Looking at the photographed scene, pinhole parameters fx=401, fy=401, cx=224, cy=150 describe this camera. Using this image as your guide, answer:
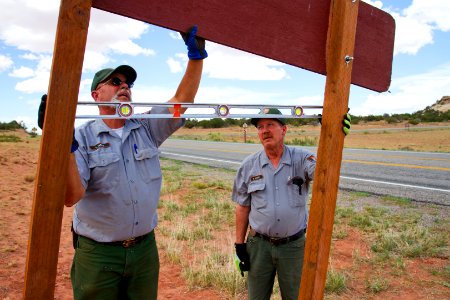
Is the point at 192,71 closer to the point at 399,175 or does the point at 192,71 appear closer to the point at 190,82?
the point at 190,82

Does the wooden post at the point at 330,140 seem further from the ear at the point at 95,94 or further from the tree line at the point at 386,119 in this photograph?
the tree line at the point at 386,119

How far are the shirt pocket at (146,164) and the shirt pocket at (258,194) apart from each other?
995 mm

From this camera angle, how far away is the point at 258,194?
332 cm

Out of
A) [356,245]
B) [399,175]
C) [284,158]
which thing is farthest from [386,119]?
[284,158]

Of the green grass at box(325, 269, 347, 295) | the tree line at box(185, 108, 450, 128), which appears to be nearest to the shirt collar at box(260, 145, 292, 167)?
the green grass at box(325, 269, 347, 295)

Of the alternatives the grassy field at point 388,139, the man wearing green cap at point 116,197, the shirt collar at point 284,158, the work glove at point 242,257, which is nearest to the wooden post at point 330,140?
the man wearing green cap at point 116,197

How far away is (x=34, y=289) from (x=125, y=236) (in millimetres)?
1158

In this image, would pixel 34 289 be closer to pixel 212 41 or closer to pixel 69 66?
pixel 69 66

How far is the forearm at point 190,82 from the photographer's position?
2.15 meters

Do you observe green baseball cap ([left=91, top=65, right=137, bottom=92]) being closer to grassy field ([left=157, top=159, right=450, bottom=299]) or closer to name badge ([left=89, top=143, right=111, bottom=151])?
name badge ([left=89, top=143, right=111, bottom=151])

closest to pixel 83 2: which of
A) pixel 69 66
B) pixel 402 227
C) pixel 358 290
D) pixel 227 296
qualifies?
pixel 69 66

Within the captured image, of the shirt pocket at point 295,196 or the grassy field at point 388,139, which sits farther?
the grassy field at point 388,139

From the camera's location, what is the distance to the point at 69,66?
4.31 feet

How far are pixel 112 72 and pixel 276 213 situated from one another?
5.40 ft
